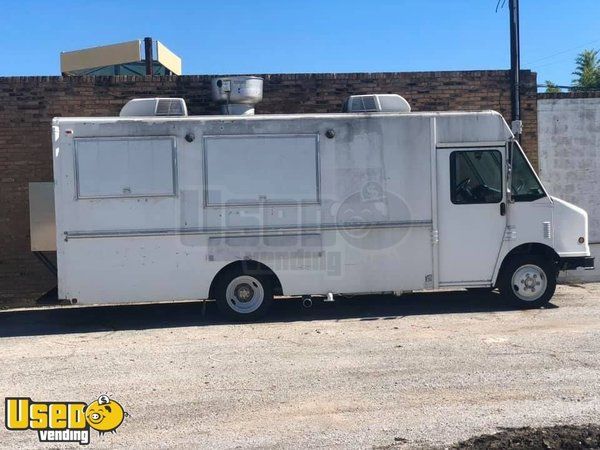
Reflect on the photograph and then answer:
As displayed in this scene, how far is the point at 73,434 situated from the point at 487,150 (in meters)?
6.65

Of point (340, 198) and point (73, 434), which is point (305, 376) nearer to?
point (73, 434)

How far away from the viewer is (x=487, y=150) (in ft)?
29.5

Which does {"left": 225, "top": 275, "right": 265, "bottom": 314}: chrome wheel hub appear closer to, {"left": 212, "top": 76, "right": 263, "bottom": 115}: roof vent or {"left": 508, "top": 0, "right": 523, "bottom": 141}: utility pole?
{"left": 212, "top": 76, "right": 263, "bottom": 115}: roof vent

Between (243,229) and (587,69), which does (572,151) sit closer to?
(243,229)

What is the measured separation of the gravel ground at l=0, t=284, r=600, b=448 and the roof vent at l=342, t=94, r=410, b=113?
2.99 m

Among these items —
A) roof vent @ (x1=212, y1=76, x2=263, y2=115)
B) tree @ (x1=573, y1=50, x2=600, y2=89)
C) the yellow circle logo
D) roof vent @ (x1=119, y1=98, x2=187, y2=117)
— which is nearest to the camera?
the yellow circle logo

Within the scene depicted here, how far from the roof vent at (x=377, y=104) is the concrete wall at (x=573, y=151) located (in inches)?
169

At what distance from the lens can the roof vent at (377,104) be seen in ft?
29.7

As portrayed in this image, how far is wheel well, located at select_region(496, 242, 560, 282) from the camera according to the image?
9055mm

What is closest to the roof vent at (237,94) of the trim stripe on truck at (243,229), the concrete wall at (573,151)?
the trim stripe on truck at (243,229)

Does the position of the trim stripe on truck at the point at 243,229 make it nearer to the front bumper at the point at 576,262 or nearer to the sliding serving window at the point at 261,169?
the sliding serving window at the point at 261,169

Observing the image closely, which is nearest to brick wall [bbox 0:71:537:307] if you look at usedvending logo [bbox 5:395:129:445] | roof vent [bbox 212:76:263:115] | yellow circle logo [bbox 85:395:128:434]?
roof vent [bbox 212:76:263:115]

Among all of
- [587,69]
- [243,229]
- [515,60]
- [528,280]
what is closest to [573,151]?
[515,60]

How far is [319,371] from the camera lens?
Result: 631 centimetres
